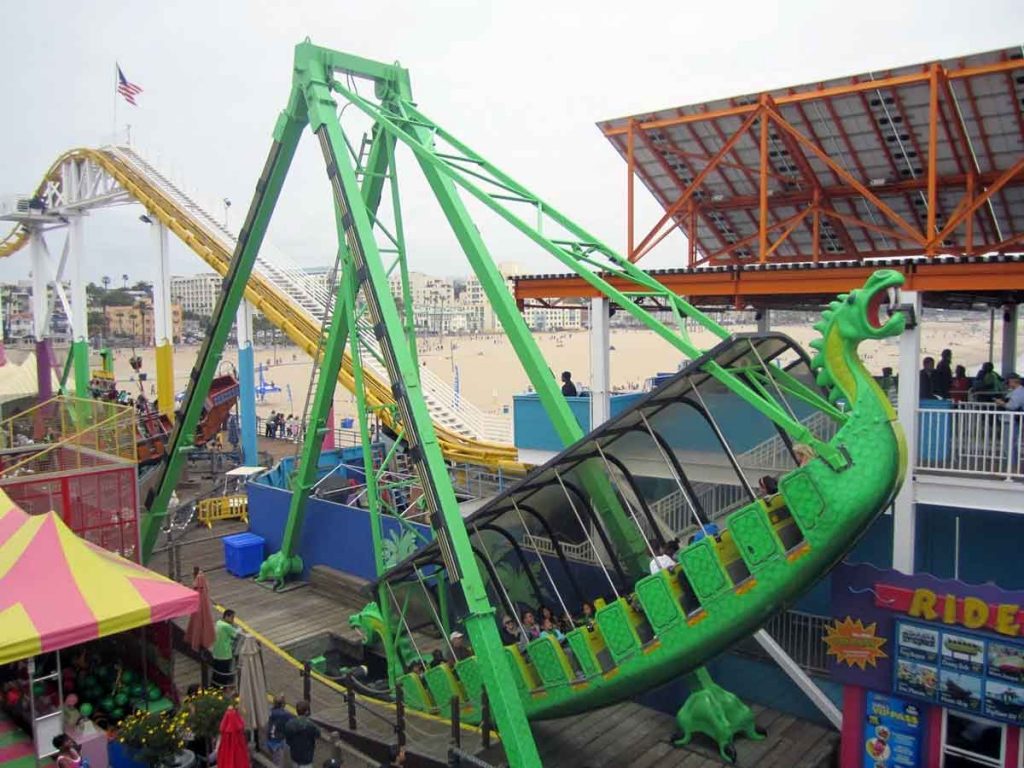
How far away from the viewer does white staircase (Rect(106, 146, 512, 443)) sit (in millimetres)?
25469

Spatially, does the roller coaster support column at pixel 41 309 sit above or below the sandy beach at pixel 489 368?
above

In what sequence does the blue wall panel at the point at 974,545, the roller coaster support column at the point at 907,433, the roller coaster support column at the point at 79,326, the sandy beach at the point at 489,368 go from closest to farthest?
1. the roller coaster support column at the point at 907,433
2. the blue wall panel at the point at 974,545
3. the roller coaster support column at the point at 79,326
4. the sandy beach at the point at 489,368

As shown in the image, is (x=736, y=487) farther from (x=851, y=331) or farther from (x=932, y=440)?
(x=851, y=331)

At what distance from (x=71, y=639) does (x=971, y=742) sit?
10.2m

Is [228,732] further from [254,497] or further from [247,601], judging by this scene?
[254,497]

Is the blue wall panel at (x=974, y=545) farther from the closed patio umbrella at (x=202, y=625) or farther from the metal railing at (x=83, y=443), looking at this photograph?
the metal railing at (x=83, y=443)

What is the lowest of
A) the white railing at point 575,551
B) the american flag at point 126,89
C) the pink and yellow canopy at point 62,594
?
the white railing at point 575,551

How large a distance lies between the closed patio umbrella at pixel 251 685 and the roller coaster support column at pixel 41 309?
28.7 meters

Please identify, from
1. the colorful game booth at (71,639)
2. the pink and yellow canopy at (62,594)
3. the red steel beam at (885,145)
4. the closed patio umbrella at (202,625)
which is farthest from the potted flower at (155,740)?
the red steel beam at (885,145)

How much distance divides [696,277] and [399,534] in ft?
24.6

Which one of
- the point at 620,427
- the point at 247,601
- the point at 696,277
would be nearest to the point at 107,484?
the point at 247,601

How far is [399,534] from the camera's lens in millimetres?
15906

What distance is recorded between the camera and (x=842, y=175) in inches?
630

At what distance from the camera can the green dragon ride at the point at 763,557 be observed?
8.02 meters
